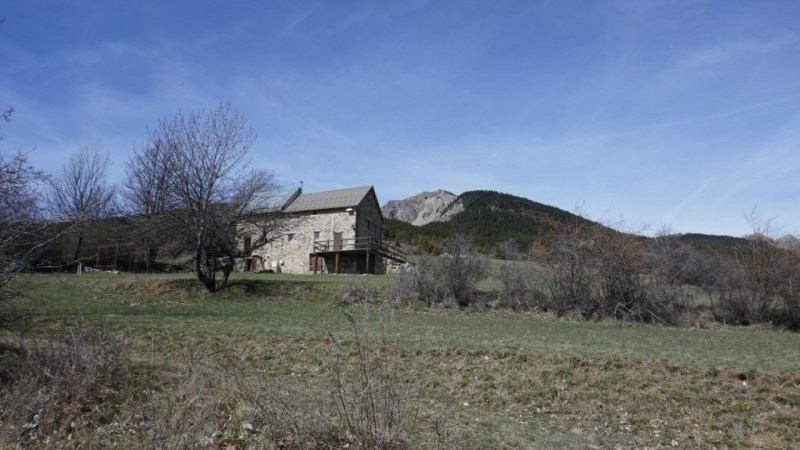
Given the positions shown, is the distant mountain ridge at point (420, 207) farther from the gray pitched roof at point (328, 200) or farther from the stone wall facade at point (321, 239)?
the stone wall facade at point (321, 239)

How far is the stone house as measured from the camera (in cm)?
4041

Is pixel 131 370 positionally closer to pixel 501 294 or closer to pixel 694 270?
pixel 501 294

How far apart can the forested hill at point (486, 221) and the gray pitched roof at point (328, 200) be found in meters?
16.3

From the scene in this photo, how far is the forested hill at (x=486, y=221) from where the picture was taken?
2499 inches

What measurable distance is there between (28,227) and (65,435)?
4231 mm

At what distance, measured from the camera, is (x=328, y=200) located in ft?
142

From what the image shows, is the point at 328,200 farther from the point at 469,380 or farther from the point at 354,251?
the point at 469,380

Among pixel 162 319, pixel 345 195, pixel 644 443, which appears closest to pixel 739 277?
pixel 644 443

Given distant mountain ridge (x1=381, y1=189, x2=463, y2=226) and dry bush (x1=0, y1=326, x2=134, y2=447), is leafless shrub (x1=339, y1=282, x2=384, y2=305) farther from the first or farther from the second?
distant mountain ridge (x1=381, y1=189, x2=463, y2=226)

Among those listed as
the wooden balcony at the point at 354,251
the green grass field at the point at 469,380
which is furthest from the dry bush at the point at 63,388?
the wooden balcony at the point at 354,251

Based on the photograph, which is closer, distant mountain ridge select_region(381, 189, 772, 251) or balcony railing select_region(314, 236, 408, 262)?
balcony railing select_region(314, 236, 408, 262)

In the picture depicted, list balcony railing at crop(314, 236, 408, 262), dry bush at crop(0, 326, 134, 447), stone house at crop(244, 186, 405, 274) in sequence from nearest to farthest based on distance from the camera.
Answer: dry bush at crop(0, 326, 134, 447), balcony railing at crop(314, 236, 408, 262), stone house at crop(244, 186, 405, 274)

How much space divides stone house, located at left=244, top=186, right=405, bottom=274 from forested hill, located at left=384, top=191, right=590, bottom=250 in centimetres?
1656

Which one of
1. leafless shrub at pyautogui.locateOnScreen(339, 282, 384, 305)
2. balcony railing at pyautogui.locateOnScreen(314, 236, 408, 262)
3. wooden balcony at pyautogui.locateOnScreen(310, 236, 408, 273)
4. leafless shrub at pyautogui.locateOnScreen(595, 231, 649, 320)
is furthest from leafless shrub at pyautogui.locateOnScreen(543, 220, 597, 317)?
wooden balcony at pyautogui.locateOnScreen(310, 236, 408, 273)
